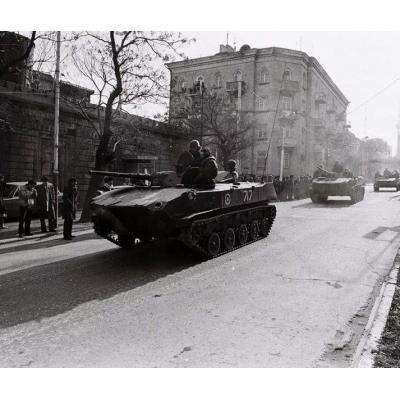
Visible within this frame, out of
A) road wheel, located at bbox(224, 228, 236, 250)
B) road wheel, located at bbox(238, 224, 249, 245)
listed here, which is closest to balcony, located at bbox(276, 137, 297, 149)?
road wheel, located at bbox(238, 224, 249, 245)

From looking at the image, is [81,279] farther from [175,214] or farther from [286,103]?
[286,103]

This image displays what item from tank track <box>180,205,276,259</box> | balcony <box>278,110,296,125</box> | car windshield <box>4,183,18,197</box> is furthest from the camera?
balcony <box>278,110,296,125</box>

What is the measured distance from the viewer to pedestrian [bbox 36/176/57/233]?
13055mm

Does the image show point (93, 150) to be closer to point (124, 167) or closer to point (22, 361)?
point (124, 167)

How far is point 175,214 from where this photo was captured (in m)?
7.54

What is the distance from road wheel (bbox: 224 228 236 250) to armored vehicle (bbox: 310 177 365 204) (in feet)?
43.5

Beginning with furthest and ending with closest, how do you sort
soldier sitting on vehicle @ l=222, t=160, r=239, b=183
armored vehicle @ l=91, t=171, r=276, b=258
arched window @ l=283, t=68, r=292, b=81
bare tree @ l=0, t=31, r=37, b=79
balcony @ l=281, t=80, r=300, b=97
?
1. arched window @ l=283, t=68, r=292, b=81
2. balcony @ l=281, t=80, r=300, b=97
3. bare tree @ l=0, t=31, r=37, b=79
4. soldier sitting on vehicle @ l=222, t=160, r=239, b=183
5. armored vehicle @ l=91, t=171, r=276, b=258

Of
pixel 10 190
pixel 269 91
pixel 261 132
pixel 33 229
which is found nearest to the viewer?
pixel 33 229

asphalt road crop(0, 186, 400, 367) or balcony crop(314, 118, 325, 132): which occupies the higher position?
balcony crop(314, 118, 325, 132)

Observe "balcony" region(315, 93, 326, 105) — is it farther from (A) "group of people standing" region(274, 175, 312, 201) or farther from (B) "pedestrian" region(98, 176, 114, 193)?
(B) "pedestrian" region(98, 176, 114, 193)

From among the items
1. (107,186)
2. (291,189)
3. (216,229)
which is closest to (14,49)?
(107,186)

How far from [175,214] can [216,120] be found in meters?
23.1

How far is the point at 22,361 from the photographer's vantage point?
3814mm

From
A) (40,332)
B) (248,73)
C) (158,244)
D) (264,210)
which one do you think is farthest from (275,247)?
(248,73)
